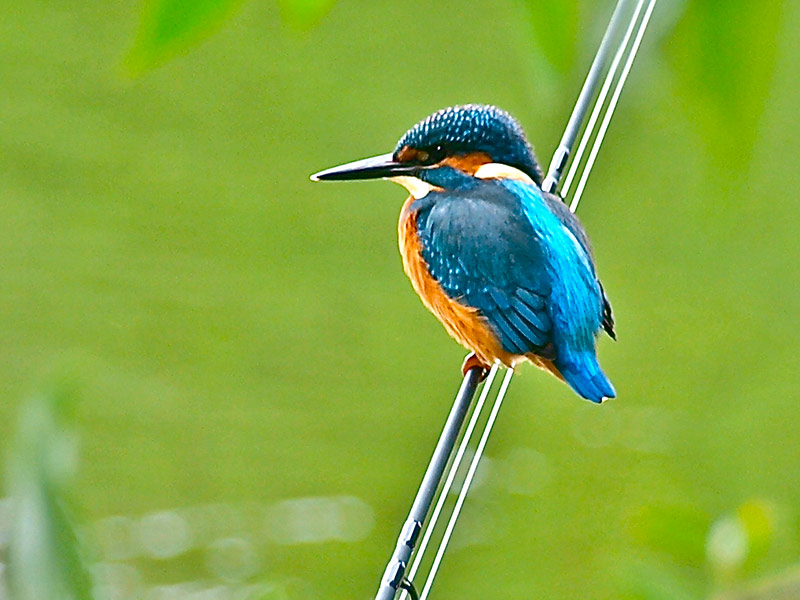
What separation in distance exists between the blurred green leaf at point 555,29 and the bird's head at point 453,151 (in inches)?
26.5

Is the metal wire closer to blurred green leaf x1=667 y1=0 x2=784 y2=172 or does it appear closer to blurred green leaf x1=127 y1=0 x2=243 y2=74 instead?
blurred green leaf x1=667 y1=0 x2=784 y2=172

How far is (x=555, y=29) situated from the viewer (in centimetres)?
43

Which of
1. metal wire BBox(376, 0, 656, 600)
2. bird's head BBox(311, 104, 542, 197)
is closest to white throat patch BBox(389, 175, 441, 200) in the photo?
bird's head BBox(311, 104, 542, 197)

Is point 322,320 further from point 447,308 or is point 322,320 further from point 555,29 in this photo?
point 555,29

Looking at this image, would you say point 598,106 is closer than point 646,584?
No

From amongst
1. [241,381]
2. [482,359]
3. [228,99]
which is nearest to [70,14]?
[228,99]

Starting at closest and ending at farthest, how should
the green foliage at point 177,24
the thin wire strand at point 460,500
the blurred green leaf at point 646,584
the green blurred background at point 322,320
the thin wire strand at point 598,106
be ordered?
the green foliage at point 177,24
the blurred green leaf at point 646,584
the thin wire strand at point 460,500
the thin wire strand at point 598,106
the green blurred background at point 322,320

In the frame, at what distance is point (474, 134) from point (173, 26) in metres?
0.75

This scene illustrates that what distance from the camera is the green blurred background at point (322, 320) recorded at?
2770 millimetres

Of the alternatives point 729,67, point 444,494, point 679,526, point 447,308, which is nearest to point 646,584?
point 679,526

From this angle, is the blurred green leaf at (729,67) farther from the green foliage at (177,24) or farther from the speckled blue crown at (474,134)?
the speckled blue crown at (474,134)

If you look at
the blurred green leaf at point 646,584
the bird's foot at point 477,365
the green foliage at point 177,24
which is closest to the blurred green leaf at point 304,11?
the green foliage at point 177,24

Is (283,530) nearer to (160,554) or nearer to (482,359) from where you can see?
(160,554)

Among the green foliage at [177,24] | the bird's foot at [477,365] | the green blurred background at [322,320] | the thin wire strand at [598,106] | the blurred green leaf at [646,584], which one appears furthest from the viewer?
the green blurred background at [322,320]
